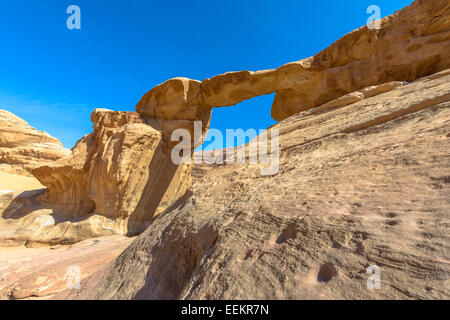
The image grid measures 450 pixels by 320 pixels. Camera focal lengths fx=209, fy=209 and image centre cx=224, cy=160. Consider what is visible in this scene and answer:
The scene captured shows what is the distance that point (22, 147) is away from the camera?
1284 centimetres

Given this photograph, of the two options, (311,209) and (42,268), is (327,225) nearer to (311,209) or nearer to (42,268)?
(311,209)

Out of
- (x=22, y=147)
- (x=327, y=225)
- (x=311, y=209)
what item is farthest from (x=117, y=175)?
(x=22, y=147)

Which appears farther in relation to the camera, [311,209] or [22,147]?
[22,147]

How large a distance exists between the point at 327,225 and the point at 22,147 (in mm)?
17445

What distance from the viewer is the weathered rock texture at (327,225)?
1043mm

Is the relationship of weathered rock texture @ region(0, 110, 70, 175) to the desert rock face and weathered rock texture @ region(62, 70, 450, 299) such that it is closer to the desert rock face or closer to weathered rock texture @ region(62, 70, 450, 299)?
the desert rock face

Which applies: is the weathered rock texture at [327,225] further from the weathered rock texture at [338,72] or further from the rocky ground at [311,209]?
the weathered rock texture at [338,72]

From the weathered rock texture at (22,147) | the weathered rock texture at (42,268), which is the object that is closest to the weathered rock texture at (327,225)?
the weathered rock texture at (42,268)

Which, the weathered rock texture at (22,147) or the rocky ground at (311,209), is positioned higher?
the weathered rock texture at (22,147)

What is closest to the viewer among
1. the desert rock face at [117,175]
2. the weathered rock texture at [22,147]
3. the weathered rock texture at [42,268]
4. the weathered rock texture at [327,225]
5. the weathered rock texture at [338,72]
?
the weathered rock texture at [327,225]

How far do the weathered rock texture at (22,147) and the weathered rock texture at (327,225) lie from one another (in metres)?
13.7

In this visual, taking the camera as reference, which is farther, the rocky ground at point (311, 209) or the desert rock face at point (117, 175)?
the desert rock face at point (117, 175)

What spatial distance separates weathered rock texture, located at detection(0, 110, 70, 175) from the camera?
1244cm
